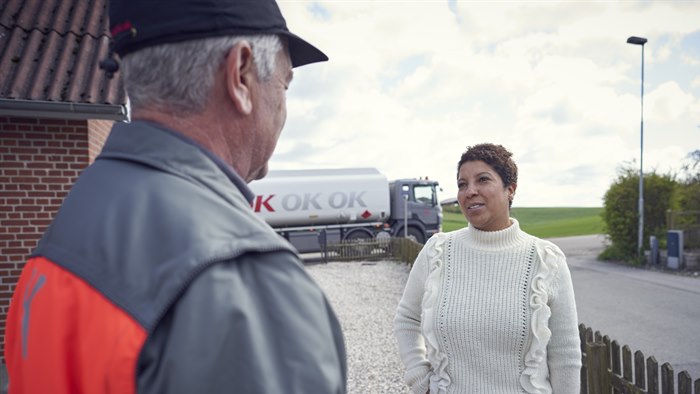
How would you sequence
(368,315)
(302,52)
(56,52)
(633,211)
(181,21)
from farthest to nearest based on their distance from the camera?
(633,211)
(368,315)
(56,52)
(302,52)
(181,21)

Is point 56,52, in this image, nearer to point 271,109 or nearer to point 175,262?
point 271,109

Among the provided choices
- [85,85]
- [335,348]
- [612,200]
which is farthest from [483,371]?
[612,200]

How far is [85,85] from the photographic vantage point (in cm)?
399

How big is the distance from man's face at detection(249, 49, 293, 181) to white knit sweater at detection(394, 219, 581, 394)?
1468 millimetres

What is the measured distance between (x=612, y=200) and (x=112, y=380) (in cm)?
1779

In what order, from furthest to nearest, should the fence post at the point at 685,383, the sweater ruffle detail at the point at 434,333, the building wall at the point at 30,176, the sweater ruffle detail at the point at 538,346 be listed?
the building wall at the point at 30,176
the fence post at the point at 685,383
the sweater ruffle detail at the point at 434,333
the sweater ruffle detail at the point at 538,346

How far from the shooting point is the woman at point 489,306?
210 cm

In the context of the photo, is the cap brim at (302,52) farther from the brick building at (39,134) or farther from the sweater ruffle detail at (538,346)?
the brick building at (39,134)

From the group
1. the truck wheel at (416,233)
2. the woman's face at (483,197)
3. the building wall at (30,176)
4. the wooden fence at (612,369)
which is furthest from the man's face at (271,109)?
the truck wheel at (416,233)

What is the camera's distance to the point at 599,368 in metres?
3.57

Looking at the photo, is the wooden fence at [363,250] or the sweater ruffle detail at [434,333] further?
the wooden fence at [363,250]

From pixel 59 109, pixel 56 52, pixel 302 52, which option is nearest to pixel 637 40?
pixel 56 52

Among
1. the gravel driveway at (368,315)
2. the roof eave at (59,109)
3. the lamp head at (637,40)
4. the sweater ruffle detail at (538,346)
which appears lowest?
the gravel driveway at (368,315)

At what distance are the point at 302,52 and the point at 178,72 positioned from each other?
313mm
